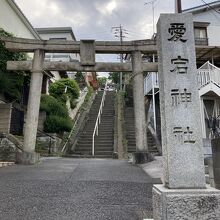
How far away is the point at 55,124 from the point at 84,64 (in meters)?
7.31

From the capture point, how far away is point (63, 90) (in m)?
24.0

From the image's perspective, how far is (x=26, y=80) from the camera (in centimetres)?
1906

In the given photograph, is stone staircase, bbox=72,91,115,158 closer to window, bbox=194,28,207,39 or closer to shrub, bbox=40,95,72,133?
shrub, bbox=40,95,72,133

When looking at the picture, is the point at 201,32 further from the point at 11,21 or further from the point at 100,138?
the point at 11,21

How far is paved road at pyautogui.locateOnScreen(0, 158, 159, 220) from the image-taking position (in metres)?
4.91

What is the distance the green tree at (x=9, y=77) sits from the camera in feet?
50.8

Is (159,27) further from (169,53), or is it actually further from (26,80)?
(26,80)

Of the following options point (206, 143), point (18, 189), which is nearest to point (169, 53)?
point (18, 189)

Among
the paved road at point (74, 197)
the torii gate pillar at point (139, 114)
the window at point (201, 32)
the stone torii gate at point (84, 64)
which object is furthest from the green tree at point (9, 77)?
the window at point (201, 32)

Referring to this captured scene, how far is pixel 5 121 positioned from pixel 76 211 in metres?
10.4

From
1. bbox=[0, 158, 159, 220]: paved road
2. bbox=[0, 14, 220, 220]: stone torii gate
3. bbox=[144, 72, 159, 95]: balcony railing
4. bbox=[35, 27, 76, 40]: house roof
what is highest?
bbox=[35, 27, 76, 40]: house roof

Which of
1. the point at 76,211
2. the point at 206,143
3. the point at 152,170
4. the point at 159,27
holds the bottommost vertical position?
the point at 76,211

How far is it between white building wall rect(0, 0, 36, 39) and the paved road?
1271cm

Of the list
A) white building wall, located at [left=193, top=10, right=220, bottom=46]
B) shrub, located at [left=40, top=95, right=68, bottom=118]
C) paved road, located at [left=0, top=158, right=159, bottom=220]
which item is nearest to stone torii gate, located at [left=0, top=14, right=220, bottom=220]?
paved road, located at [left=0, top=158, right=159, bottom=220]
